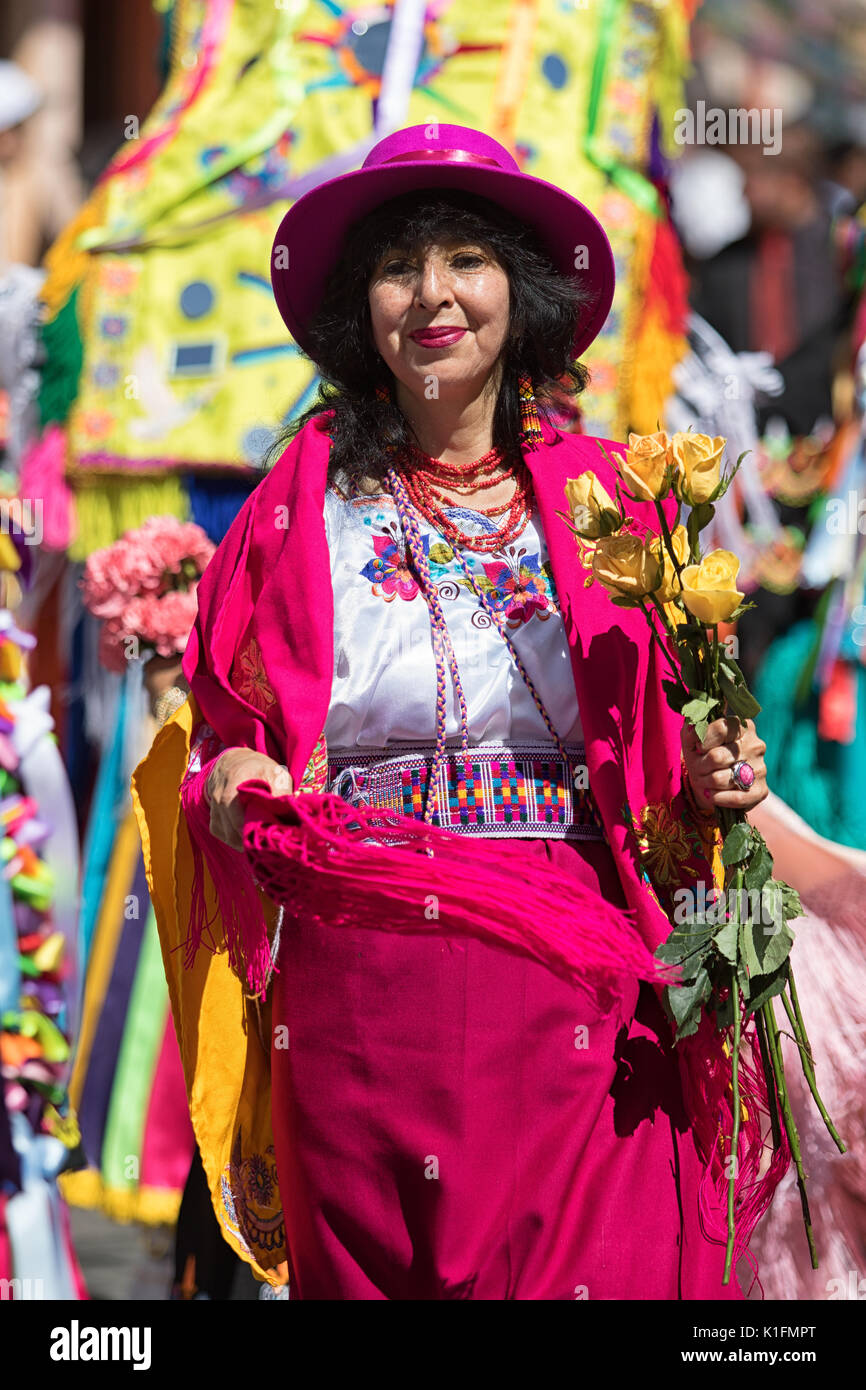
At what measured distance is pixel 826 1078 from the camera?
9.82 ft

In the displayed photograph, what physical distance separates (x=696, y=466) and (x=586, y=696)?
328 mm

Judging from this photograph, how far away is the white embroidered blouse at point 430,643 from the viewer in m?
2.26

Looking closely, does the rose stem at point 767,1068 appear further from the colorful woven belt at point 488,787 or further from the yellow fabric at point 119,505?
the yellow fabric at point 119,505

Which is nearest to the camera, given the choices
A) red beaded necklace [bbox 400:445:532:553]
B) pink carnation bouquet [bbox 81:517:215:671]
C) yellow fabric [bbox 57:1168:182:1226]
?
red beaded necklace [bbox 400:445:532:553]

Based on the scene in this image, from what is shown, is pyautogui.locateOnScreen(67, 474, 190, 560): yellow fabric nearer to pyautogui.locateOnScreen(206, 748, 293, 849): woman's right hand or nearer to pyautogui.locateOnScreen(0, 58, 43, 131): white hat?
pyautogui.locateOnScreen(0, 58, 43, 131): white hat

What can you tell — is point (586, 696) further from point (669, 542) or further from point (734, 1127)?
point (734, 1127)

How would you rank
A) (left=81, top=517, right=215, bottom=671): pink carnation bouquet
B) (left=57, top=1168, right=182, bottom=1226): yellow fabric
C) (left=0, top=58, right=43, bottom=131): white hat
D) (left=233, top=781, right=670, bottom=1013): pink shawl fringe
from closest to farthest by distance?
(left=233, top=781, right=670, bottom=1013): pink shawl fringe < (left=81, top=517, right=215, bottom=671): pink carnation bouquet < (left=57, top=1168, right=182, bottom=1226): yellow fabric < (left=0, top=58, right=43, bottom=131): white hat

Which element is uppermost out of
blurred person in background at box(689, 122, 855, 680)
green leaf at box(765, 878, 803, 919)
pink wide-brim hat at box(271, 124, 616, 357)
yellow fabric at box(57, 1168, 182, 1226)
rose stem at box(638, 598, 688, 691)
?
blurred person in background at box(689, 122, 855, 680)

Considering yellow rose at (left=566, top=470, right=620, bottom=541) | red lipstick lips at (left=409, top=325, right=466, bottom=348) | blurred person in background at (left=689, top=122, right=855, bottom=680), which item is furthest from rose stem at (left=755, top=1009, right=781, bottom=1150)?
blurred person in background at (left=689, top=122, right=855, bottom=680)

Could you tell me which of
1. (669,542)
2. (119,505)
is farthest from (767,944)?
(119,505)

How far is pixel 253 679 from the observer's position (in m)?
2.33

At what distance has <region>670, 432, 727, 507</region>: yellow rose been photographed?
2127mm
